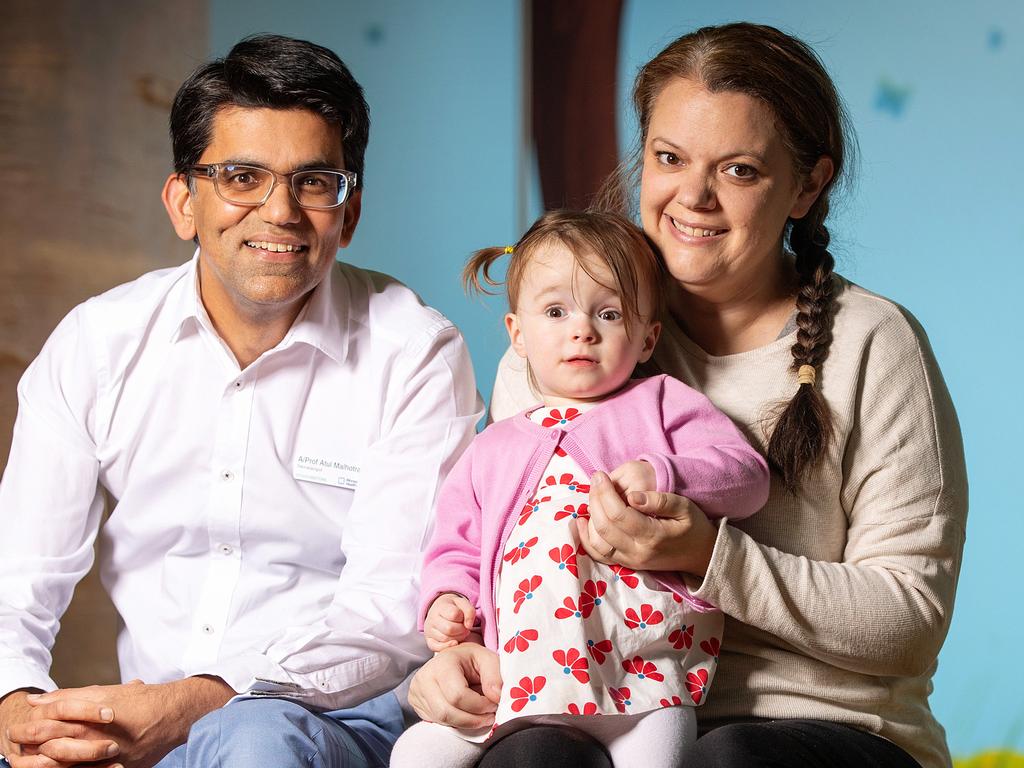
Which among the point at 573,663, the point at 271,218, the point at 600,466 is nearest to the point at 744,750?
the point at 573,663

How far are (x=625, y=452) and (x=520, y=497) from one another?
0.58ft

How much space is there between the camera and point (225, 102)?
90.4 inches

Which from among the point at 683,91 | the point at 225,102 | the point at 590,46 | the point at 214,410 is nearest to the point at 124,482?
the point at 214,410

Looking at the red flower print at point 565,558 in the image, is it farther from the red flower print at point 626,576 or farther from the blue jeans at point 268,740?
the blue jeans at point 268,740

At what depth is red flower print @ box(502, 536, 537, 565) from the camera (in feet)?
6.09

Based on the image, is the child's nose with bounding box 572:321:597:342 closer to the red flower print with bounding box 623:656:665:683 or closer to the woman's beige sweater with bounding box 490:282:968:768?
the woman's beige sweater with bounding box 490:282:968:768

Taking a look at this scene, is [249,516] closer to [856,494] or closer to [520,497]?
[520,497]

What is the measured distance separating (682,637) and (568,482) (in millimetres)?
287

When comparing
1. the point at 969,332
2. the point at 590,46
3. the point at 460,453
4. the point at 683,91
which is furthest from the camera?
the point at 590,46

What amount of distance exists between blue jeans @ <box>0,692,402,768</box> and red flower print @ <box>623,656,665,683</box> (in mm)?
555

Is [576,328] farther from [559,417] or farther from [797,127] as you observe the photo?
[797,127]

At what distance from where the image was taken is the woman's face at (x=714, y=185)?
2014 mm

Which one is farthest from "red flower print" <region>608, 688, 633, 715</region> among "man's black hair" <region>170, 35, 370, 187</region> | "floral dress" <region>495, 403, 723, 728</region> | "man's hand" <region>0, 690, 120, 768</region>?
"man's black hair" <region>170, 35, 370, 187</region>

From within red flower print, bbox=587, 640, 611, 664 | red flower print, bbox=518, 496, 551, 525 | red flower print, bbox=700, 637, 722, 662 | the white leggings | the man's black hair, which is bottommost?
the white leggings
